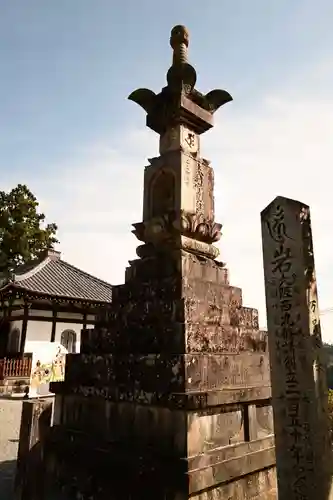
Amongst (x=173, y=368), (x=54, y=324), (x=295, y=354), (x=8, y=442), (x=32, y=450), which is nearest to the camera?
(x=295, y=354)

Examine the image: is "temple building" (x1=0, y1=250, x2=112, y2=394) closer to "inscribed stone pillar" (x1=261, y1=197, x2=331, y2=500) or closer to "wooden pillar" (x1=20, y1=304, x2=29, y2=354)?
"wooden pillar" (x1=20, y1=304, x2=29, y2=354)

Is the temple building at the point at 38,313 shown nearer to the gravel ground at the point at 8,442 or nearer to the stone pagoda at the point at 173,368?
the gravel ground at the point at 8,442

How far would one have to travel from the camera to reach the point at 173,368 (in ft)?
14.5

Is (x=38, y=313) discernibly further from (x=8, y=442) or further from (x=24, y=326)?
(x=8, y=442)

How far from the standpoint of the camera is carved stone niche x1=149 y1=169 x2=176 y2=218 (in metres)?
6.19

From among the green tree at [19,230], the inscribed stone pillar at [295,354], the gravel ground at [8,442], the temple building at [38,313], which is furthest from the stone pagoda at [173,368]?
the green tree at [19,230]

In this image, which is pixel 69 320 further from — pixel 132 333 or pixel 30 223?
pixel 132 333

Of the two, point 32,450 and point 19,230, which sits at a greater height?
point 19,230

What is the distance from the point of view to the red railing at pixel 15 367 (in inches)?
659

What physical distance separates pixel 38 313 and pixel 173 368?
1698cm

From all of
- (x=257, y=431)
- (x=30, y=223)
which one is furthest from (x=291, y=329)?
(x=30, y=223)

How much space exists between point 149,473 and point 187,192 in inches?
160

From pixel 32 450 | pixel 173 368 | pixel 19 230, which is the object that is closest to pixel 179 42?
pixel 173 368

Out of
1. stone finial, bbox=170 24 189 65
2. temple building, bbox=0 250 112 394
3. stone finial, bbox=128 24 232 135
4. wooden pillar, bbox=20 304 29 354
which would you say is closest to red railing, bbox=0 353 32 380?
temple building, bbox=0 250 112 394
